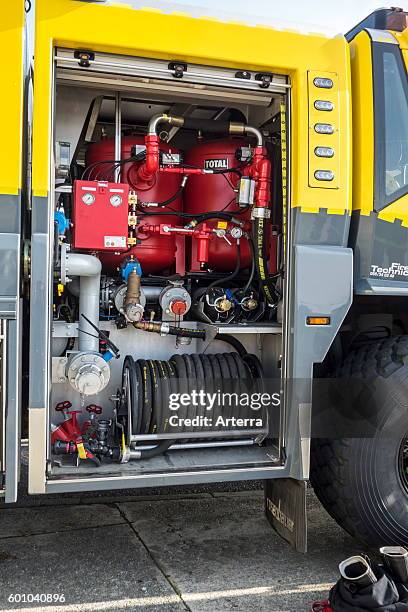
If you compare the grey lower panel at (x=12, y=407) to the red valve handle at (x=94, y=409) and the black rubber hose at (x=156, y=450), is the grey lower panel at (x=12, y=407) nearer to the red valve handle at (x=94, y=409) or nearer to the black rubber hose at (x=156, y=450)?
the red valve handle at (x=94, y=409)

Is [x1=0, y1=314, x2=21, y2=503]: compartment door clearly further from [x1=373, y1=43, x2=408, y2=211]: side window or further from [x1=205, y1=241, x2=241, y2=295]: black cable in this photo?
[x1=373, y1=43, x2=408, y2=211]: side window

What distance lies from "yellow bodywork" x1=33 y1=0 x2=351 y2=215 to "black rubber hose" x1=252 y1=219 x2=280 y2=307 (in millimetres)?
482

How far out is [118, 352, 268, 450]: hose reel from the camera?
3.32m

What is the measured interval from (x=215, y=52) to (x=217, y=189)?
3.20 ft

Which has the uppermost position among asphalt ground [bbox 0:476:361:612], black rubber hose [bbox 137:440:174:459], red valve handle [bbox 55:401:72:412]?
red valve handle [bbox 55:401:72:412]

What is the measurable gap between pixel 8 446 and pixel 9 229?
3.25ft

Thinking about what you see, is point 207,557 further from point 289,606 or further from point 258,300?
point 258,300

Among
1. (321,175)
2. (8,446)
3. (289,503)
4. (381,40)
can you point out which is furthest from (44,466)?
(381,40)

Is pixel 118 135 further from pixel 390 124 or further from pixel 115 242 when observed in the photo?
pixel 390 124

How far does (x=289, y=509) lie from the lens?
338cm

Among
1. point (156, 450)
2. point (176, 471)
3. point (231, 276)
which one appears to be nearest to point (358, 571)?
point (176, 471)

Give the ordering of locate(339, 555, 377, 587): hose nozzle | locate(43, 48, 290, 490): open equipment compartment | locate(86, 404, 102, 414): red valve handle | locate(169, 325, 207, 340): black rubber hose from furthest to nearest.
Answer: locate(169, 325, 207, 340): black rubber hose → locate(86, 404, 102, 414): red valve handle → locate(43, 48, 290, 490): open equipment compartment → locate(339, 555, 377, 587): hose nozzle

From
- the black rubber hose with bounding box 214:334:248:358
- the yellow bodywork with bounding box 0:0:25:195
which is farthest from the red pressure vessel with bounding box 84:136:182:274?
the yellow bodywork with bounding box 0:0:25:195

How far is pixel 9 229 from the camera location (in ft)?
9.06
